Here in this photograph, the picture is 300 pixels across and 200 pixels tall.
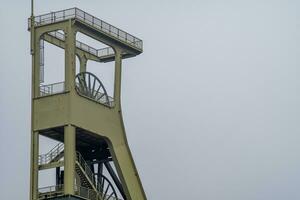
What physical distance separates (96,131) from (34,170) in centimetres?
453

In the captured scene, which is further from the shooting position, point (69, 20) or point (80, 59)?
point (80, 59)

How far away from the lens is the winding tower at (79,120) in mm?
87500

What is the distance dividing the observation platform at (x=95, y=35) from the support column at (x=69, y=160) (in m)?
6.35

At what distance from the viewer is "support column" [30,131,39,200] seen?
87125 millimetres

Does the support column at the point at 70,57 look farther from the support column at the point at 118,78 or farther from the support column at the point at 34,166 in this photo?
the support column at the point at 118,78

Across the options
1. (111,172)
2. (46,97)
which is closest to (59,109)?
(46,97)

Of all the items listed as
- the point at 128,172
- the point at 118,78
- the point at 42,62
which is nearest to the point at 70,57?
the point at 42,62

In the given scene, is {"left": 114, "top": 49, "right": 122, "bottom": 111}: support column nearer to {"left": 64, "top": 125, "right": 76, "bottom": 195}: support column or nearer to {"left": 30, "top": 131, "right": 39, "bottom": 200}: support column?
{"left": 64, "top": 125, "right": 76, "bottom": 195}: support column

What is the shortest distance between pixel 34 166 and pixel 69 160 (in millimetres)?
2255

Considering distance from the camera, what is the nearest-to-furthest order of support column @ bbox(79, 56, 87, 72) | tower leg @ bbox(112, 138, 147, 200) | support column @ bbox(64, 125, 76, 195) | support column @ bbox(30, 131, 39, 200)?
1. support column @ bbox(64, 125, 76, 195)
2. support column @ bbox(30, 131, 39, 200)
3. tower leg @ bbox(112, 138, 147, 200)
4. support column @ bbox(79, 56, 87, 72)

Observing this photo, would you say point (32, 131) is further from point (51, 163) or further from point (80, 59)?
point (80, 59)

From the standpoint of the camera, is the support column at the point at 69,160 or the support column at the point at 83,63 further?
the support column at the point at 83,63

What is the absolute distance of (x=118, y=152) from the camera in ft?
301

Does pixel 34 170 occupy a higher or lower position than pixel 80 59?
lower
